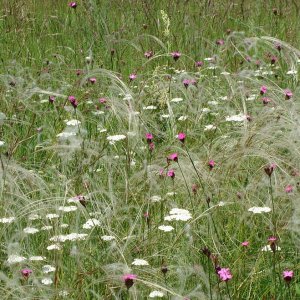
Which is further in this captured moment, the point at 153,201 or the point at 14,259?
the point at 153,201

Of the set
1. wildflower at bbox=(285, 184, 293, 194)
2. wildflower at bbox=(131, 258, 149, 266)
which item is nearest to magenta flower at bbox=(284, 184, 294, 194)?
wildflower at bbox=(285, 184, 293, 194)

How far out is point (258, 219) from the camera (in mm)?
2602

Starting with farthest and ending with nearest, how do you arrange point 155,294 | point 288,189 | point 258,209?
point 288,189
point 258,209
point 155,294

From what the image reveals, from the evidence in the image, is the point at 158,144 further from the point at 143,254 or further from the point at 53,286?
the point at 53,286

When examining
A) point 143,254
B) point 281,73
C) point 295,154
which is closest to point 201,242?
point 143,254

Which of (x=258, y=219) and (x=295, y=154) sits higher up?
(x=295, y=154)

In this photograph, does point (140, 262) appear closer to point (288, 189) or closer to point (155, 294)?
point (155, 294)

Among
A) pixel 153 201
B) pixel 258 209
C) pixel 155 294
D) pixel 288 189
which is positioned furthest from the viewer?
pixel 153 201

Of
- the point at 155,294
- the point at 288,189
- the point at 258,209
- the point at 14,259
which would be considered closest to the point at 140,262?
the point at 155,294

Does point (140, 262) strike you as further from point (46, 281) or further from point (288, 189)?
point (288, 189)

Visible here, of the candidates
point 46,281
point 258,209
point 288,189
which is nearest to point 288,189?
point 288,189

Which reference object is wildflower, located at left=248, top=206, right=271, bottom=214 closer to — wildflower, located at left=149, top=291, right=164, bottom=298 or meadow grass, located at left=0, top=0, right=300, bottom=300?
meadow grass, located at left=0, top=0, right=300, bottom=300

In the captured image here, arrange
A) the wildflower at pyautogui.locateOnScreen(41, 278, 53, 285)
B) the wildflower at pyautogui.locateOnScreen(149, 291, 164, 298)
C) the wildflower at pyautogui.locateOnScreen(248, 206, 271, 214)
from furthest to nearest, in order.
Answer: the wildflower at pyautogui.locateOnScreen(248, 206, 271, 214) → the wildflower at pyautogui.locateOnScreen(41, 278, 53, 285) → the wildflower at pyautogui.locateOnScreen(149, 291, 164, 298)

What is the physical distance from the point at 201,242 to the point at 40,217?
51 centimetres
